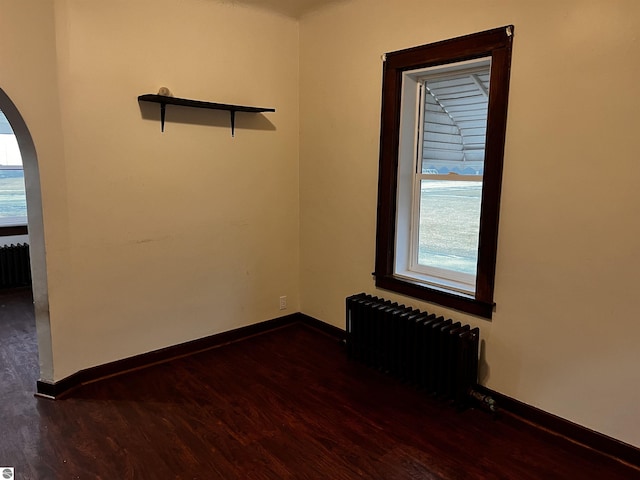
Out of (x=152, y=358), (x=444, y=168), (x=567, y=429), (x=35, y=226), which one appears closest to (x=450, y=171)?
(x=444, y=168)

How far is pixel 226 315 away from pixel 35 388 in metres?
1.40

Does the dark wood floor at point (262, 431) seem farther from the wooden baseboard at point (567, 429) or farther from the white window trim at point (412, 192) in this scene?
the white window trim at point (412, 192)

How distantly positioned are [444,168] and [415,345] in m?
1.22

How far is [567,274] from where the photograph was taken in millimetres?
2443

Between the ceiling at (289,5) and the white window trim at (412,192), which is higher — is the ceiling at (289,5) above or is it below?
above

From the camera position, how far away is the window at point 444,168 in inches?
105

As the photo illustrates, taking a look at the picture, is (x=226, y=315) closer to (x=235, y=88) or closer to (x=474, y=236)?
(x=235, y=88)

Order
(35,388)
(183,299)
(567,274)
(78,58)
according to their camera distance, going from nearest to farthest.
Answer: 1. (567,274)
2. (78,58)
3. (35,388)
4. (183,299)

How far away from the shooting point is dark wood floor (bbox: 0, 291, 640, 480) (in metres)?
2.25

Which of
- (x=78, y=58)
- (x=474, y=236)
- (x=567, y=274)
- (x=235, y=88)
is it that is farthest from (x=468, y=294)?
(x=78, y=58)

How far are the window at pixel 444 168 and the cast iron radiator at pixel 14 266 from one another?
14.5 ft

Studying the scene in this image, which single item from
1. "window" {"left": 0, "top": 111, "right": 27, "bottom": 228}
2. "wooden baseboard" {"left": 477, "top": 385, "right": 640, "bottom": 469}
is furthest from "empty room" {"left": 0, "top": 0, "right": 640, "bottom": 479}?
"window" {"left": 0, "top": 111, "right": 27, "bottom": 228}

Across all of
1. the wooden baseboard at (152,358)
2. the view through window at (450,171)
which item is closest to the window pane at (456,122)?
the view through window at (450,171)

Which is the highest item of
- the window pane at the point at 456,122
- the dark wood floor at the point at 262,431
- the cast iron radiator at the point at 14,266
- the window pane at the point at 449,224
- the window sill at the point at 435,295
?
the window pane at the point at 456,122
